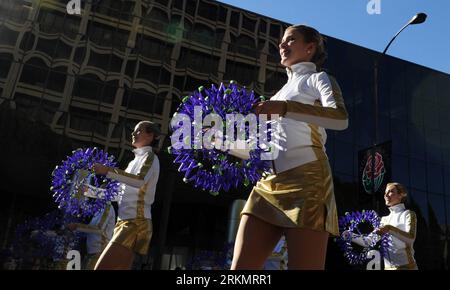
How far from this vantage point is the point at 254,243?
242 cm

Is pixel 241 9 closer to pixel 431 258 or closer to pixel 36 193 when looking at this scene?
pixel 36 193

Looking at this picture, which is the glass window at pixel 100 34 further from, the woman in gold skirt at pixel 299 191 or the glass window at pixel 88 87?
the woman in gold skirt at pixel 299 191

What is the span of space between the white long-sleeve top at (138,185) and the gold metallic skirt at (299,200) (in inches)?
80.6

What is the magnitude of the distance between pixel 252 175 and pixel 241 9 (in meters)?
22.5

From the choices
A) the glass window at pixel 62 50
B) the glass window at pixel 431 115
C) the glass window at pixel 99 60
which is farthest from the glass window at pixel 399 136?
the glass window at pixel 62 50

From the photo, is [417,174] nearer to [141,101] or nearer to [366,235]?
[141,101]

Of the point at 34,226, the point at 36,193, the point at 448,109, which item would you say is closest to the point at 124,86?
the point at 36,193

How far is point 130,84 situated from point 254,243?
19.2 meters

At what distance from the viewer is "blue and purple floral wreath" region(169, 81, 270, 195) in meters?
2.72

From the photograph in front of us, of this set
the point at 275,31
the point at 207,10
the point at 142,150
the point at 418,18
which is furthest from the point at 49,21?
the point at 142,150

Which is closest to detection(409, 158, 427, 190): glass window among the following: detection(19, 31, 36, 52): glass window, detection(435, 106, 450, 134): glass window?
Result: detection(435, 106, 450, 134): glass window

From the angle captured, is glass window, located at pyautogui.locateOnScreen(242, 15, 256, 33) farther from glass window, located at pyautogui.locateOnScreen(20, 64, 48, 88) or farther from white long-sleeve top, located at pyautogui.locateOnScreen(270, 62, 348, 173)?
white long-sleeve top, located at pyautogui.locateOnScreen(270, 62, 348, 173)

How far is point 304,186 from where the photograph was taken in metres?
2.46

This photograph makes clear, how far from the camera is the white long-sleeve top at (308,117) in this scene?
2445 millimetres
